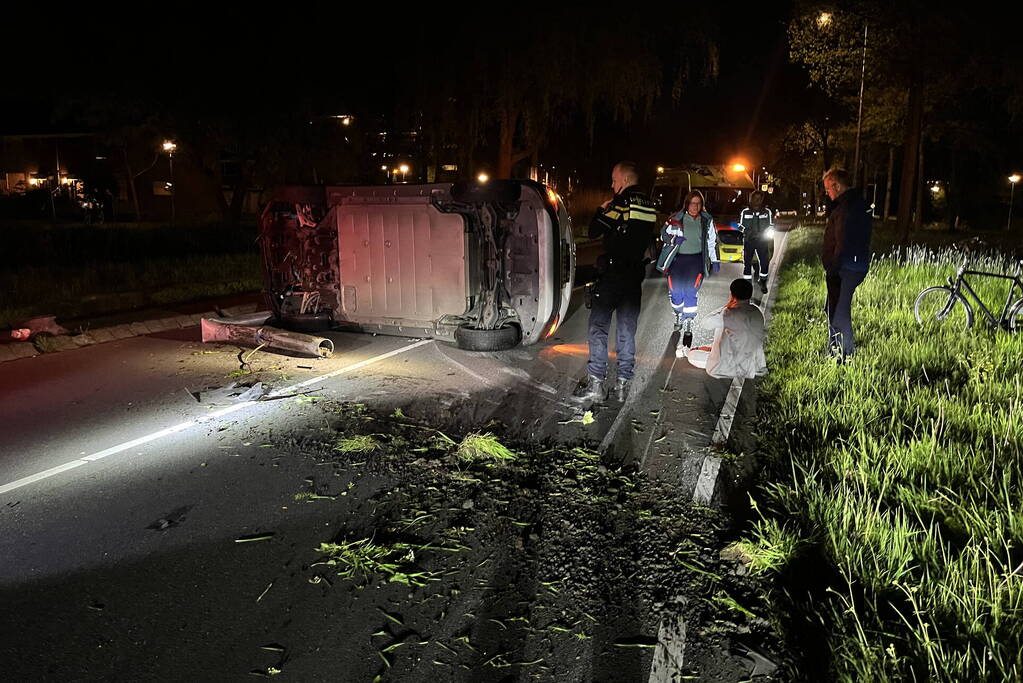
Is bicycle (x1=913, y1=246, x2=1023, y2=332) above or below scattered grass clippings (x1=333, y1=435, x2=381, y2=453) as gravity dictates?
above

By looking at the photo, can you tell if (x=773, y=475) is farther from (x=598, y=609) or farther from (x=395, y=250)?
(x=395, y=250)

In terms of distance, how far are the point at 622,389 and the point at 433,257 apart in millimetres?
2821

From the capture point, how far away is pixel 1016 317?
8.88 metres

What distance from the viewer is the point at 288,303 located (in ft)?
31.6

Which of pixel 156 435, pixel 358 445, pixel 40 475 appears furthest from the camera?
pixel 156 435

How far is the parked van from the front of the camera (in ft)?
26.9

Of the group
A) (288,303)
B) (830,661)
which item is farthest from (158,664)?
(288,303)

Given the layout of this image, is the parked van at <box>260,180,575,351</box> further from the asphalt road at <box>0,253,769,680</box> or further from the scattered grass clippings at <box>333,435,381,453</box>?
the scattered grass clippings at <box>333,435,381,453</box>

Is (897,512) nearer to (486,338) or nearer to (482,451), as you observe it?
(482,451)

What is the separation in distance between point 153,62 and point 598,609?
985 inches

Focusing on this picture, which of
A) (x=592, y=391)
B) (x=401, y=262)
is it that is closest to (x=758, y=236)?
(x=401, y=262)

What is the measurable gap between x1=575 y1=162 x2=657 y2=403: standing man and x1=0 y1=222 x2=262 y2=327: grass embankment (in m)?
8.15

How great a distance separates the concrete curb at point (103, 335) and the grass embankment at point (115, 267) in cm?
168

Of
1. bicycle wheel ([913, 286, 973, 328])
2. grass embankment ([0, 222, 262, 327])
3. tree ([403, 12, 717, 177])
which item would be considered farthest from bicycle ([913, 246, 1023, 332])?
tree ([403, 12, 717, 177])
